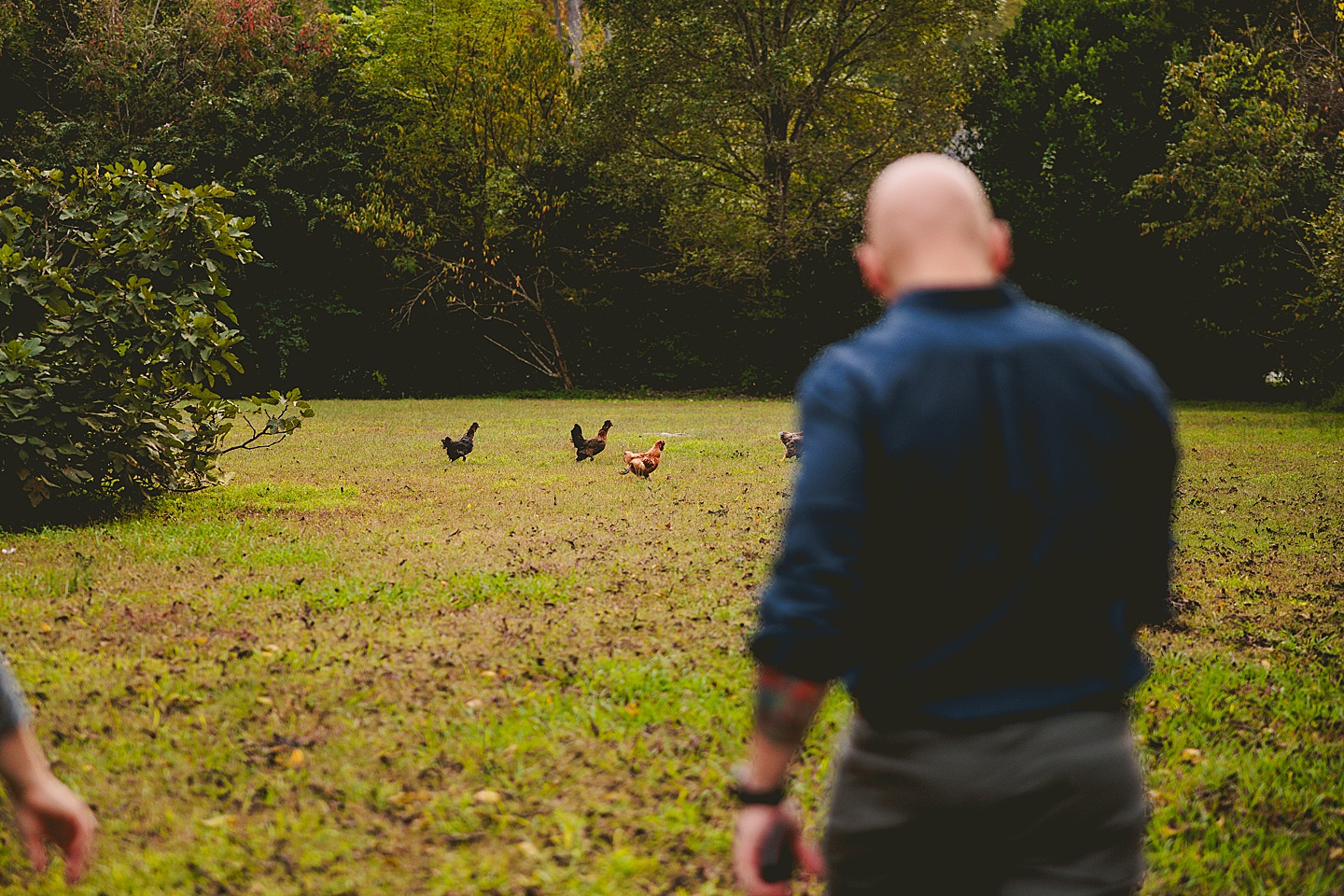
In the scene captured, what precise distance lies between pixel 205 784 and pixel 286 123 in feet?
86.5

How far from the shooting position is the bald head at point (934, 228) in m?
1.74

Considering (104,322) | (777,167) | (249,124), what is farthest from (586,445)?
(249,124)

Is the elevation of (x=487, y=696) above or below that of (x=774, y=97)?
below

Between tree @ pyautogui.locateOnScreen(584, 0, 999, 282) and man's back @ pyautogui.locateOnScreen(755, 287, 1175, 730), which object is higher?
tree @ pyautogui.locateOnScreen(584, 0, 999, 282)

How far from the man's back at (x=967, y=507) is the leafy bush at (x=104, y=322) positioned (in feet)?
24.8

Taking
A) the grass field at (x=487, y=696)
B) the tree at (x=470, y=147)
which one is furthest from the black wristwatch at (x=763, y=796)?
the tree at (x=470, y=147)

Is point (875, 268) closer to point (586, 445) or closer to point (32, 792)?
point (32, 792)

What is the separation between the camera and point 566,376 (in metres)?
28.9

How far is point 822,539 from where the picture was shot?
5.56 feet

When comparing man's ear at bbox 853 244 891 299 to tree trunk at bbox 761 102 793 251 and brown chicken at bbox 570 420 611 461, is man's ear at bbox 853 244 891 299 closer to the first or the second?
brown chicken at bbox 570 420 611 461

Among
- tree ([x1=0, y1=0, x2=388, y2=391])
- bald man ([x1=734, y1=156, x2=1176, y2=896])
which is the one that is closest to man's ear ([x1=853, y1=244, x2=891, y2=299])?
bald man ([x1=734, y1=156, x2=1176, y2=896])

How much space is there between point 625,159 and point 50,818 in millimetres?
25969

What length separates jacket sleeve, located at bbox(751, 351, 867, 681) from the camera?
1.68 metres

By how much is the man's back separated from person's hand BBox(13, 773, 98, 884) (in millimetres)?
1227
